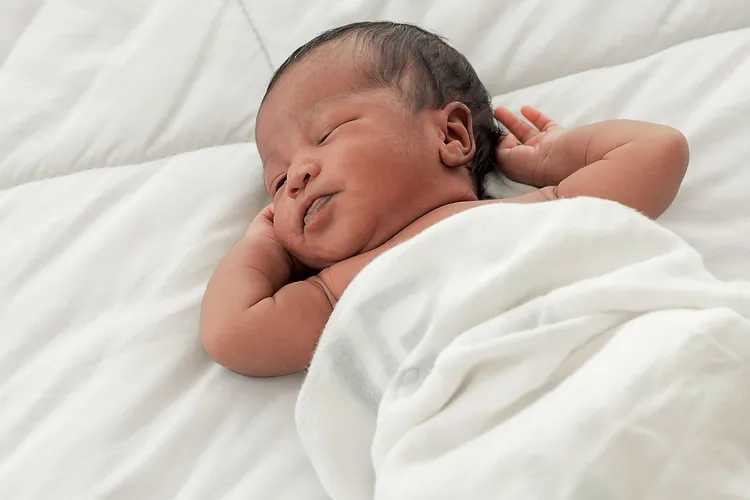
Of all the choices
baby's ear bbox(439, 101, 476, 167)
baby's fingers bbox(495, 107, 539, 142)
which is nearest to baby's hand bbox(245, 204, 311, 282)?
baby's ear bbox(439, 101, 476, 167)

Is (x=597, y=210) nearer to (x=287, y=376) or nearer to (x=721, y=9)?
(x=287, y=376)

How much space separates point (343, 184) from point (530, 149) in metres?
0.28

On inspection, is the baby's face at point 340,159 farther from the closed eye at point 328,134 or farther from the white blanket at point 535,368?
the white blanket at point 535,368

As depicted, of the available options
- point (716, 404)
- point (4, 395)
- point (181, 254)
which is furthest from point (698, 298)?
point (4, 395)

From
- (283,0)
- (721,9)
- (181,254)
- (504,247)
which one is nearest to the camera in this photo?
(504,247)

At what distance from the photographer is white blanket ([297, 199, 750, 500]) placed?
0.57 metres

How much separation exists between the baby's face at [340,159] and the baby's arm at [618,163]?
0.15 metres

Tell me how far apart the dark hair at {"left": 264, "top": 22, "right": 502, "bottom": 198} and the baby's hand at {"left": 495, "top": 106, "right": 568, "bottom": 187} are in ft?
0.07

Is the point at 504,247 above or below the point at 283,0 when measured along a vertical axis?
below

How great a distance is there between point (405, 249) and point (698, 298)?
0.87 feet

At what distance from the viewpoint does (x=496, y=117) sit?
3.52 ft

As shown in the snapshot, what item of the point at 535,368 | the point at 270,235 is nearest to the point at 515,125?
the point at 270,235

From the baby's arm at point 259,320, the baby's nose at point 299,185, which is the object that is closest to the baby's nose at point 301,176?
the baby's nose at point 299,185

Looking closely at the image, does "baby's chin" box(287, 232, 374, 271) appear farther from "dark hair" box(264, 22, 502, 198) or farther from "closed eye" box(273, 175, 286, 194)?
"dark hair" box(264, 22, 502, 198)
